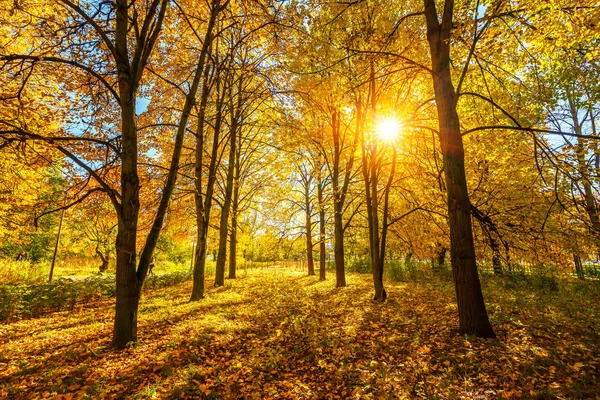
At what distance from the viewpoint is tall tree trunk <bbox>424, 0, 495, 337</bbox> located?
15.6ft

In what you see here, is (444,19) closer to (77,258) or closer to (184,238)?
(184,238)

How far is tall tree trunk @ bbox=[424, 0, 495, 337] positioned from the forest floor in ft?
1.45

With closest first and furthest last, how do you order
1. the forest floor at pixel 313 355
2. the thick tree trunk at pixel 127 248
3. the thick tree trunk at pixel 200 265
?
the forest floor at pixel 313 355, the thick tree trunk at pixel 127 248, the thick tree trunk at pixel 200 265

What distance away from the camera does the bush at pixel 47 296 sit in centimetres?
729

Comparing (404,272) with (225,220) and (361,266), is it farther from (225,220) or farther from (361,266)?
(225,220)

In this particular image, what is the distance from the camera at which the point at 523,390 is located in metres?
3.12

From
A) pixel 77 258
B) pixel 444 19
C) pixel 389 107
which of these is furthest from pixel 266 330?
pixel 77 258

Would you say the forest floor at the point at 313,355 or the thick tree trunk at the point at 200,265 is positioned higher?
the thick tree trunk at the point at 200,265

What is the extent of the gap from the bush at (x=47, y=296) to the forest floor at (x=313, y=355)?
2.40 ft

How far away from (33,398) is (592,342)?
8.45 m

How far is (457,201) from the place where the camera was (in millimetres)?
4926

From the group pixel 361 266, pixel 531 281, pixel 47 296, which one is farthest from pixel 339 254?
pixel 47 296

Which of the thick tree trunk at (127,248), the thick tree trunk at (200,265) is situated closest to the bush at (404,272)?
the thick tree trunk at (200,265)

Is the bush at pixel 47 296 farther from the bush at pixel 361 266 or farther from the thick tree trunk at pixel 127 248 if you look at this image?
the bush at pixel 361 266
